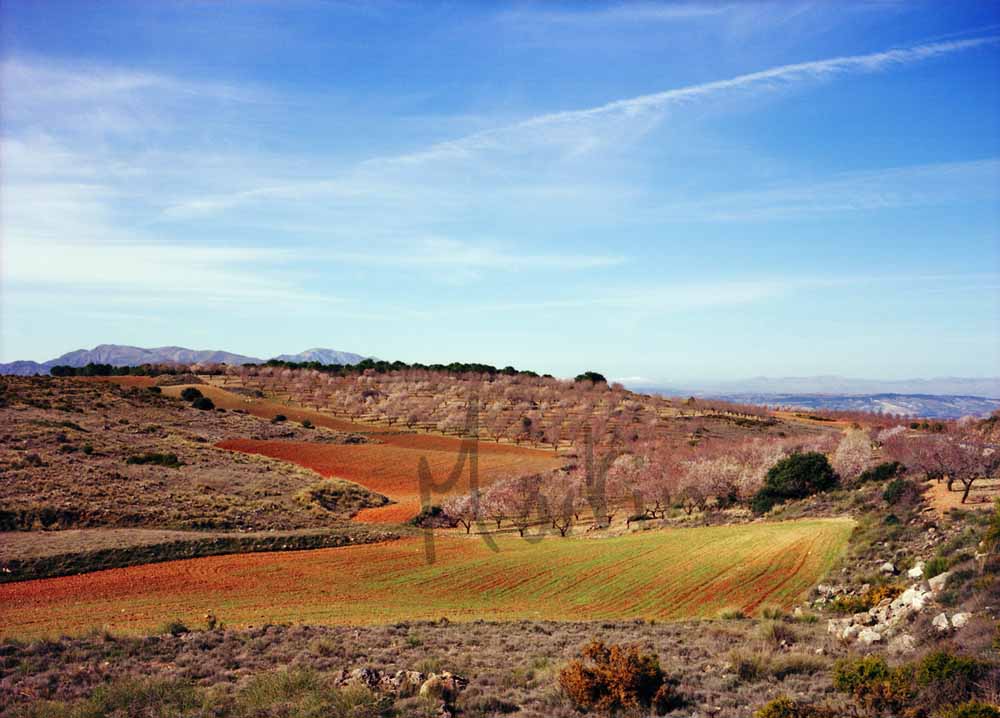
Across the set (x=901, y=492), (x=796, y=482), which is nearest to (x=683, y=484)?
(x=796, y=482)

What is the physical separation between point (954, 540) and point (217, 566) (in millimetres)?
27842

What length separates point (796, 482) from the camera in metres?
40.2

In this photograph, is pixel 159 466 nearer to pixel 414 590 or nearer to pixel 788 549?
pixel 414 590

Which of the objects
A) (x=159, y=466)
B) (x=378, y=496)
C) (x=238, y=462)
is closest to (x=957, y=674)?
(x=378, y=496)

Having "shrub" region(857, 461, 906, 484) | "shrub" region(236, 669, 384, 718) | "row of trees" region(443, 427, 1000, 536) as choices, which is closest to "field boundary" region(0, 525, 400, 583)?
"row of trees" region(443, 427, 1000, 536)

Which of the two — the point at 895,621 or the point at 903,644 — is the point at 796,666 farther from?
the point at 895,621

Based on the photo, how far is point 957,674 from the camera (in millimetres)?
9133

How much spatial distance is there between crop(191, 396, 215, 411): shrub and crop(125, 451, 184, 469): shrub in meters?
32.1

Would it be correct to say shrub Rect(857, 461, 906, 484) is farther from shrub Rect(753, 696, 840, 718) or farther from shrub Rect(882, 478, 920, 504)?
shrub Rect(753, 696, 840, 718)

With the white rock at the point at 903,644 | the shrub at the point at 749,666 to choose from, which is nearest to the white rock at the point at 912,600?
the white rock at the point at 903,644

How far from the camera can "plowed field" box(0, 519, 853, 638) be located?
20812mm

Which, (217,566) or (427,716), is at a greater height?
(427,716)

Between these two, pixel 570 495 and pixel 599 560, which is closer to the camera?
pixel 599 560

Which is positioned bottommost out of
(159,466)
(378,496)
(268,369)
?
(378,496)
